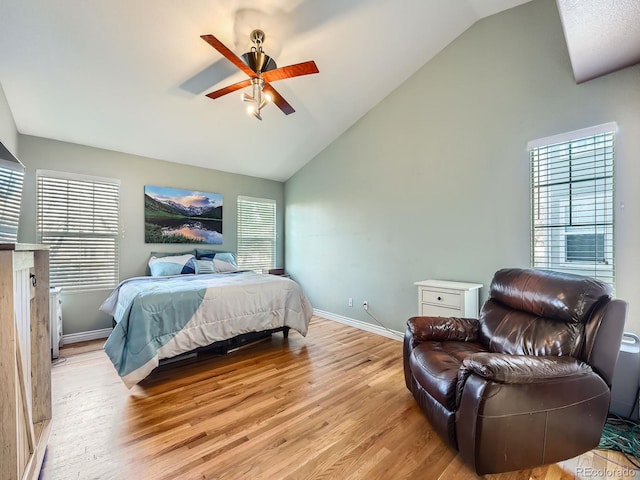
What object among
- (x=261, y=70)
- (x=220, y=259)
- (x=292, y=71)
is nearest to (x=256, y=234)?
(x=220, y=259)

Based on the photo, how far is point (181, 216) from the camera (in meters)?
4.39

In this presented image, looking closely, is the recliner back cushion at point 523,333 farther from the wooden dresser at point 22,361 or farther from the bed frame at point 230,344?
the wooden dresser at point 22,361

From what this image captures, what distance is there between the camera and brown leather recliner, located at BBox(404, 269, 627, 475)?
1.40 m

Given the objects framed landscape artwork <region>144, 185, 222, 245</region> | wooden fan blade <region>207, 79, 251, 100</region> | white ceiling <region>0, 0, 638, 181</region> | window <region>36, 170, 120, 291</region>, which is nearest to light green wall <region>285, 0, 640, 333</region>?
white ceiling <region>0, 0, 638, 181</region>

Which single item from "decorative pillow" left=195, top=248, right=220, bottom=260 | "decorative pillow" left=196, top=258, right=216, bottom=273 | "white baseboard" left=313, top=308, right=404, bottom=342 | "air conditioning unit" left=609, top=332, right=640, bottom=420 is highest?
"decorative pillow" left=195, top=248, right=220, bottom=260

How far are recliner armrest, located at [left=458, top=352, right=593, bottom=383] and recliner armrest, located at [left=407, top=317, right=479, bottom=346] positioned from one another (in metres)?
0.67

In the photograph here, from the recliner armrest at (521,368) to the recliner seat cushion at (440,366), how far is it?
13 cm

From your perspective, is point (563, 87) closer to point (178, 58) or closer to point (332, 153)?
point (332, 153)

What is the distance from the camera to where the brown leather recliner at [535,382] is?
4.59 feet

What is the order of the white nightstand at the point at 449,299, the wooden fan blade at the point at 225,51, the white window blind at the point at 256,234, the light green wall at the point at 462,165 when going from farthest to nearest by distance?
1. the white window blind at the point at 256,234
2. the white nightstand at the point at 449,299
3. the light green wall at the point at 462,165
4. the wooden fan blade at the point at 225,51

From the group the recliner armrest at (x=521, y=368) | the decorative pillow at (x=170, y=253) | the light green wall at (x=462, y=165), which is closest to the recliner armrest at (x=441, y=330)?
the recliner armrest at (x=521, y=368)

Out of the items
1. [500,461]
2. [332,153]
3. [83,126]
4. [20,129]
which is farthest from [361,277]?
[20,129]

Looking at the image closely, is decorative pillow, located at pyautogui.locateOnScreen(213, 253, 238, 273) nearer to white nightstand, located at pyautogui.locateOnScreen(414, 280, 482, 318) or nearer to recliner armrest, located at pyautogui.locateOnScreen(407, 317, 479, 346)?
white nightstand, located at pyautogui.locateOnScreen(414, 280, 482, 318)

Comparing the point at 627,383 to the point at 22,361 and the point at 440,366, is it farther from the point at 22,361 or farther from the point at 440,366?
the point at 22,361
